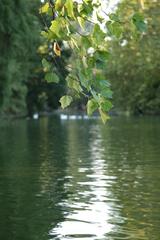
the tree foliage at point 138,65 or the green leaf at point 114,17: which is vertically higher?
the tree foliage at point 138,65

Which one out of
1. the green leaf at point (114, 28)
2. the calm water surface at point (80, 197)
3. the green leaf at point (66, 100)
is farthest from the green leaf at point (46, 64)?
the calm water surface at point (80, 197)

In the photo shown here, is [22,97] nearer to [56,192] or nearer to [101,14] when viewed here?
[56,192]

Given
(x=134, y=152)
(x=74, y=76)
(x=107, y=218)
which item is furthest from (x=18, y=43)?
(x=74, y=76)

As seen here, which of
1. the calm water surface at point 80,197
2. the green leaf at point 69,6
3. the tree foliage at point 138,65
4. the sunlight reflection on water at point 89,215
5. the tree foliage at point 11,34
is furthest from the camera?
the tree foliage at point 138,65

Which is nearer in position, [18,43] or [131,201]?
[131,201]

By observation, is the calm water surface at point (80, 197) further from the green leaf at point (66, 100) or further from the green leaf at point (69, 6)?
the green leaf at point (69, 6)

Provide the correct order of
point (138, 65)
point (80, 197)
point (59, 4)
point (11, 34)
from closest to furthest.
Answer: point (59, 4) → point (80, 197) → point (11, 34) → point (138, 65)

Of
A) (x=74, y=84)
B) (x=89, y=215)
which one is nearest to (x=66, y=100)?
(x=74, y=84)

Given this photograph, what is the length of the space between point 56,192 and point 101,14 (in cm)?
1076

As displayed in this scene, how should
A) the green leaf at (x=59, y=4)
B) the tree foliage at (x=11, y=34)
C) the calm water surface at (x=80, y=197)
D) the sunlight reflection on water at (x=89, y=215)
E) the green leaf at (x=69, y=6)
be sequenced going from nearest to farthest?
the green leaf at (x=69, y=6)
the green leaf at (x=59, y=4)
the sunlight reflection on water at (x=89, y=215)
the calm water surface at (x=80, y=197)
the tree foliage at (x=11, y=34)

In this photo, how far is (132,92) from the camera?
68.5 meters

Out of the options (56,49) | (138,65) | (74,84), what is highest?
(138,65)

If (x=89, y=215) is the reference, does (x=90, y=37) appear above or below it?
above

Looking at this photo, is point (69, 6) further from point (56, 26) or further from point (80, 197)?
point (80, 197)
